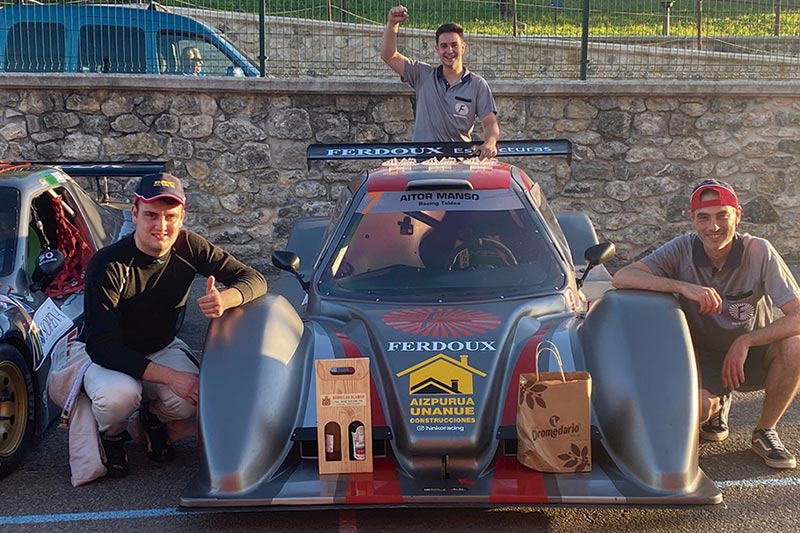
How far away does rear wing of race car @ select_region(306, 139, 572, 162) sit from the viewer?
6.47 metres

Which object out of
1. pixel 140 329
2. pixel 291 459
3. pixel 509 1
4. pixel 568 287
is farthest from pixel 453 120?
pixel 509 1

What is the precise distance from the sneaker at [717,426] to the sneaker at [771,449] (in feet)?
0.77

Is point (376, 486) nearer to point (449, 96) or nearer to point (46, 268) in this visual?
point (46, 268)

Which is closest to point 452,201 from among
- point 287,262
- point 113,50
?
point 287,262

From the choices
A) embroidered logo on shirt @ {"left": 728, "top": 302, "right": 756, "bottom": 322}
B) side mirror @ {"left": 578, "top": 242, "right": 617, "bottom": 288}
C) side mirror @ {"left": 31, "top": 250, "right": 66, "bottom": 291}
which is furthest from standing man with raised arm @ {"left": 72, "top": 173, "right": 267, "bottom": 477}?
embroidered logo on shirt @ {"left": 728, "top": 302, "right": 756, "bottom": 322}

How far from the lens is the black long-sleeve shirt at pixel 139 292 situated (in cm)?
468

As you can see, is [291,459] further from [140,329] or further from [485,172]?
[485,172]

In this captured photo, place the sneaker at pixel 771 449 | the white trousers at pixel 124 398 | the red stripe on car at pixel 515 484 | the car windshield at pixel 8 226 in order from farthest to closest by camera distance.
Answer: the car windshield at pixel 8 226
the sneaker at pixel 771 449
the white trousers at pixel 124 398
the red stripe on car at pixel 515 484

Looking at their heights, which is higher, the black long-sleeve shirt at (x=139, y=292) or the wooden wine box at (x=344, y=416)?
the black long-sleeve shirt at (x=139, y=292)

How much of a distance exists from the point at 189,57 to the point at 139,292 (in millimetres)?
5560

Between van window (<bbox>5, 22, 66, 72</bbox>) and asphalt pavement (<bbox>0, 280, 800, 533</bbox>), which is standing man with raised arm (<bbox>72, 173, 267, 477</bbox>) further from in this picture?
van window (<bbox>5, 22, 66, 72</bbox>)

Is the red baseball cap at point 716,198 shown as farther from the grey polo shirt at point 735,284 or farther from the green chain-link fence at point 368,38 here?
the green chain-link fence at point 368,38

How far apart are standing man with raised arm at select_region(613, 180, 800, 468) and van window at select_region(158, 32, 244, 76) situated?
6.00 meters

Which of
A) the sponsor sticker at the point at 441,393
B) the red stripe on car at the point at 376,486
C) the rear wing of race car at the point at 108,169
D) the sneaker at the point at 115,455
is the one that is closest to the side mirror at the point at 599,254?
the sponsor sticker at the point at 441,393
